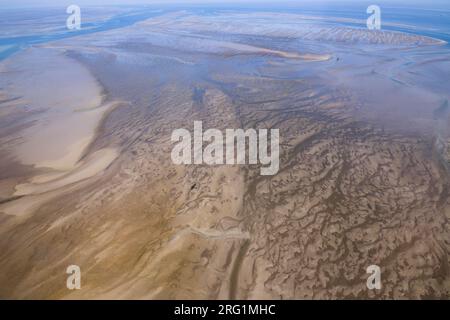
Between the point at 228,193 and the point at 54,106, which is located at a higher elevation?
the point at 54,106

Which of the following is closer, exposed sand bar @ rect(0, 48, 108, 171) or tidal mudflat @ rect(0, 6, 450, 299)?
tidal mudflat @ rect(0, 6, 450, 299)

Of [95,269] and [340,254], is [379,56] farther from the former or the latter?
[95,269]

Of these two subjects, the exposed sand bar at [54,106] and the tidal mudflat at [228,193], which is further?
the exposed sand bar at [54,106]

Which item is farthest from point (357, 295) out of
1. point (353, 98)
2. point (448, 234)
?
point (353, 98)
